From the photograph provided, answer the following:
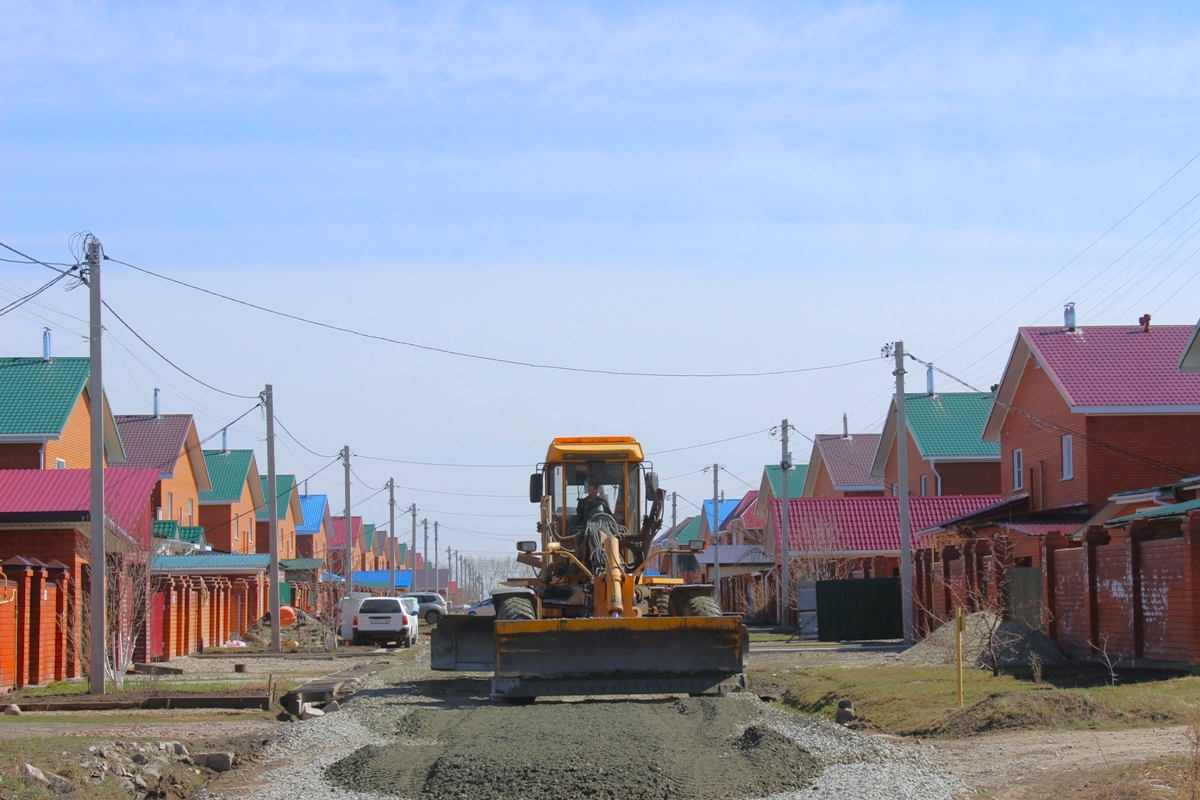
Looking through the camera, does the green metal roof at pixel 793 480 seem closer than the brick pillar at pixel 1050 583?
No

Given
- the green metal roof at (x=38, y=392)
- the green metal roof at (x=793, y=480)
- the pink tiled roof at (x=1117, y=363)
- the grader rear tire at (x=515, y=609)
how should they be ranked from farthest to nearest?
the green metal roof at (x=793, y=480) < the green metal roof at (x=38, y=392) < the pink tiled roof at (x=1117, y=363) < the grader rear tire at (x=515, y=609)

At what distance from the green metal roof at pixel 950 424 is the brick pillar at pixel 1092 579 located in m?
28.7

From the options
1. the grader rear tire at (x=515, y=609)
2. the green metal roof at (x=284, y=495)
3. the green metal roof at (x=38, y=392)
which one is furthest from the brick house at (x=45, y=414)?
the green metal roof at (x=284, y=495)

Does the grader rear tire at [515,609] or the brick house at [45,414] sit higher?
the brick house at [45,414]

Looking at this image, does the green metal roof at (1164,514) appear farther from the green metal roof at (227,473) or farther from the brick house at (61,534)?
the green metal roof at (227,473)

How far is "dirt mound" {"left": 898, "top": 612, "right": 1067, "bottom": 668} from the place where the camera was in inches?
863

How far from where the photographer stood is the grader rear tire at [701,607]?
1844 cm

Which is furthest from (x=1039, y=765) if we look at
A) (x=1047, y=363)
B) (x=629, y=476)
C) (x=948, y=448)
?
(x=948, y=448)

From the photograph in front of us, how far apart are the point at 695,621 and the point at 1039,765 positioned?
6.10 meters

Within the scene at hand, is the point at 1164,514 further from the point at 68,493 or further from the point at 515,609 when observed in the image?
the point at 68,493

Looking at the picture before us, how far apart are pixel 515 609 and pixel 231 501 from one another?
47.3m

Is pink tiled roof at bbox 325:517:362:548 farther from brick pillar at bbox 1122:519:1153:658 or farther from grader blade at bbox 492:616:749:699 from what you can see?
grader blade at bbox 492:616:749:699

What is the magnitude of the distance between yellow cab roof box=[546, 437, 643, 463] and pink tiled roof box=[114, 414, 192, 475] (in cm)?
Answer: 3457

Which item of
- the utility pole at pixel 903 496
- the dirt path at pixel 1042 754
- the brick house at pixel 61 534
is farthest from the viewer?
the utility pole at pixel 903 496
